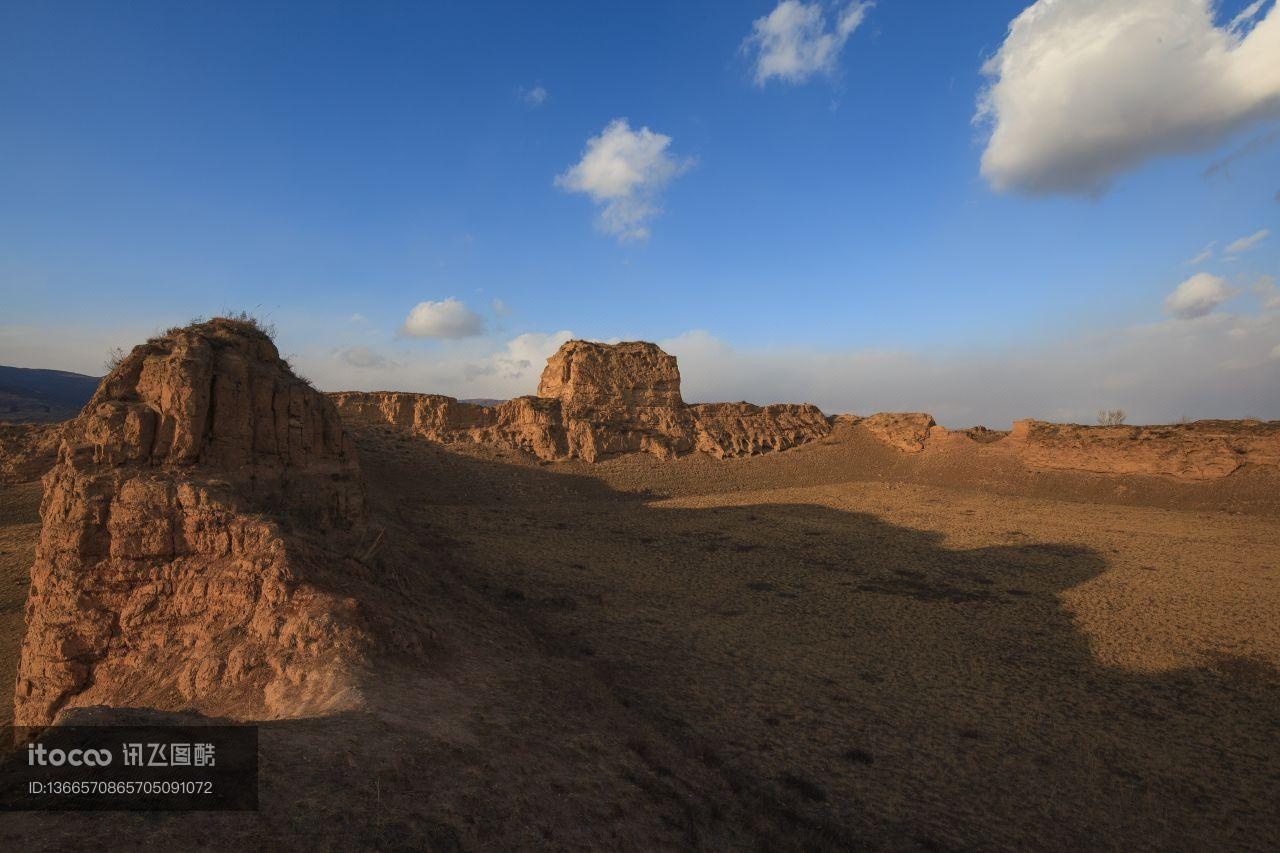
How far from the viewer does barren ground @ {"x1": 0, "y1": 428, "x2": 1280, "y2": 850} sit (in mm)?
6152

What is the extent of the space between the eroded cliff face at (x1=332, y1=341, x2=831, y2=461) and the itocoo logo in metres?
34.7

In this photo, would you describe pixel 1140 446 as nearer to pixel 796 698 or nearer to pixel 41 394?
pixel 796 698

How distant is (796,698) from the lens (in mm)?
12289


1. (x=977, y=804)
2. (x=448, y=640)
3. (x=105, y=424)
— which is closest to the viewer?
(x=977, y=804)

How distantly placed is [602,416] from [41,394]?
104237 mm

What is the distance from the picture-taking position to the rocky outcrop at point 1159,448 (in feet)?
109

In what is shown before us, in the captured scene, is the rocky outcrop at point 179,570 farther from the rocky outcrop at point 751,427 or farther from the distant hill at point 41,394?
the distant hill at point 41,394

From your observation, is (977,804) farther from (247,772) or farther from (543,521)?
(543,521)

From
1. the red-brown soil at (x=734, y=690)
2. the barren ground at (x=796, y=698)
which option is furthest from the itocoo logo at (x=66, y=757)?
the barren ground at (x=796, y=698)

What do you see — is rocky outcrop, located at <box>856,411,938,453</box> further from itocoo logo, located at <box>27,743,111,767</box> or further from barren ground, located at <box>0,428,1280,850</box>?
itocoo logo, located at <box>27,743,111,767</box>

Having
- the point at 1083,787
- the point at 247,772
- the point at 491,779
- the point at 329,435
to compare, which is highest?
the point at 329,435

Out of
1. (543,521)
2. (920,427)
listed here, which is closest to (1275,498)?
(920,427)

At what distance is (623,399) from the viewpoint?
4575 centimetres

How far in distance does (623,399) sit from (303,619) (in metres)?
37.9
